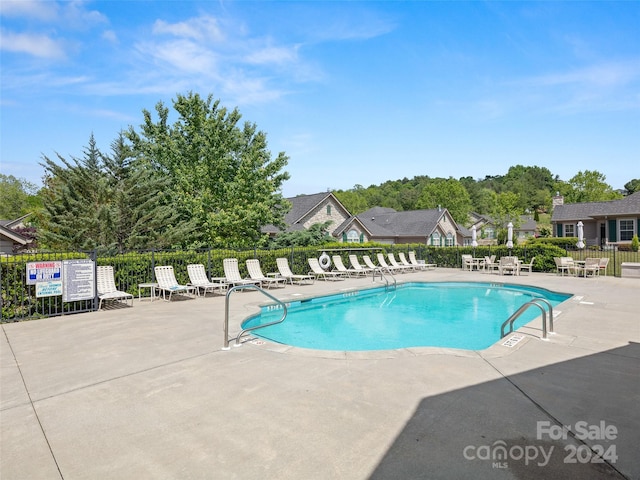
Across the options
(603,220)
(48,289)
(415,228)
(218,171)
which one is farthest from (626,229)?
(48,289)

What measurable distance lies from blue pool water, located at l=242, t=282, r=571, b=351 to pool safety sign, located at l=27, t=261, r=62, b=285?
4.63 m

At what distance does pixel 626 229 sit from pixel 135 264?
36912mm

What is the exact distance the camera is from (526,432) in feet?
10.6

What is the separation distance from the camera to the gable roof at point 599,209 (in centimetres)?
3191

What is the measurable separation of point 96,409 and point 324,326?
645cm

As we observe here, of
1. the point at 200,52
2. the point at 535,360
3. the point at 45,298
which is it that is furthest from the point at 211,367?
the point at 200,52

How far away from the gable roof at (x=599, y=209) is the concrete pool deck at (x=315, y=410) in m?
32.5

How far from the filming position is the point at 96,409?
12.6ft

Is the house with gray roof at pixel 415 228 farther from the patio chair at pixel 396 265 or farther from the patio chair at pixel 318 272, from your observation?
the patio chair at pixel 318 272

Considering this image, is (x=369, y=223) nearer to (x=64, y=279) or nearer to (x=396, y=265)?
(x=396, y=265)

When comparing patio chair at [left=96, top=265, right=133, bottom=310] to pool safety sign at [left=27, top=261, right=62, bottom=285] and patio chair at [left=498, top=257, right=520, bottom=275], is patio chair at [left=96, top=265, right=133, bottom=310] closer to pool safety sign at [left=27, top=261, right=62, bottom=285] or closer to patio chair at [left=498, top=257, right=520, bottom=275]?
pool safety sign at [left=27, top=261, right=62, bottom=285]

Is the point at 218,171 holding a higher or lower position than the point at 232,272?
higher

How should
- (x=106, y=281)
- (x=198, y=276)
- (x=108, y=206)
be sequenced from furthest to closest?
(x=108, y=206)
(x=198, y=276)
(x=106, y=281)

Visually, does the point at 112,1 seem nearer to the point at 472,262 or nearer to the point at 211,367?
the point at 211,367
